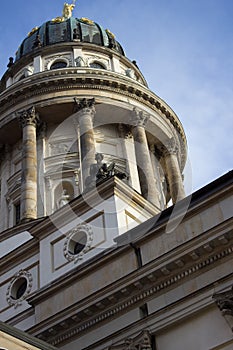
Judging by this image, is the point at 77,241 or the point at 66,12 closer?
the point at 77,241

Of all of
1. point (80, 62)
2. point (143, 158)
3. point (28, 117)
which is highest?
point (80, 62)

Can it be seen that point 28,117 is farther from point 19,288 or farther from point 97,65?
point 19,288

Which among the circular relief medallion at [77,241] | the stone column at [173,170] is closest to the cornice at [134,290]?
the circular relief medallion at [77,241]

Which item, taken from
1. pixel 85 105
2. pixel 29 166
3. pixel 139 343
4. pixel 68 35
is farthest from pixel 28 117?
pixel 139 343

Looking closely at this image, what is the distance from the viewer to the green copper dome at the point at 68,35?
38.5m

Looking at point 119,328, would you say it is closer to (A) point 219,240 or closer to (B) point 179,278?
(B) point 179,278

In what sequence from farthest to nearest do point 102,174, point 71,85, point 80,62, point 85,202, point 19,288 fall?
point 80,62 < point 71,85 < point 102,174 < point 19,288 < point 85,202

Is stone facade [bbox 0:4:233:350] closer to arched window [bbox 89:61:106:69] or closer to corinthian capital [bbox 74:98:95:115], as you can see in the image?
corinthian capital [bbox 74:98:95:115]

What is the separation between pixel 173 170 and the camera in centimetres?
3422

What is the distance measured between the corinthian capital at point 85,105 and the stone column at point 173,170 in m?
5.04

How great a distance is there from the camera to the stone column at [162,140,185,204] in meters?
32.7

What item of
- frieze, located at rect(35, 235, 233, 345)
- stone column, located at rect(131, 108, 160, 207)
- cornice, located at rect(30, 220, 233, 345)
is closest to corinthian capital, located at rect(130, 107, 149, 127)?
stone column, located at rect(131, 108, 160, 207)

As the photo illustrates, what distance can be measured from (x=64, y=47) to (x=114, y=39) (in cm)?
463

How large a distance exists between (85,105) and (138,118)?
2.86 m
